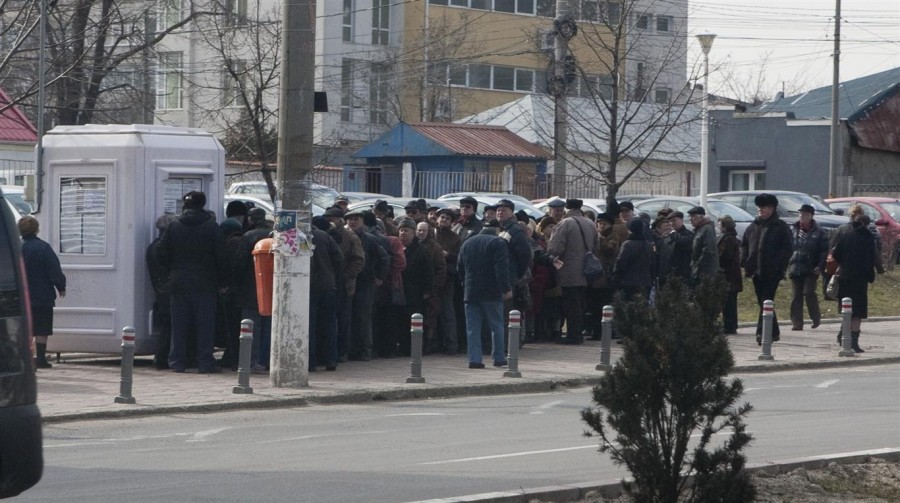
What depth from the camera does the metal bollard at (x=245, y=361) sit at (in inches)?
563

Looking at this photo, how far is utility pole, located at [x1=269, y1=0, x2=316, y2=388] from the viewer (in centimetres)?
1488

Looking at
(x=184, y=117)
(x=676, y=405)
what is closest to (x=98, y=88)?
(x=676, y=405)

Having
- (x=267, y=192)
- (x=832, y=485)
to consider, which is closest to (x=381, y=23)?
(x=267, y=192)

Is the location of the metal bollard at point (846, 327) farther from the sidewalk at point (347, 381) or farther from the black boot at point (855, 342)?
the black boot at point (855, 342)

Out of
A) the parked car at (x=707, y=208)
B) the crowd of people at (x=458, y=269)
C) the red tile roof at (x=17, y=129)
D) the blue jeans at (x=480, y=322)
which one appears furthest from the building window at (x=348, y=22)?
the blue jeans at (x=480, y=322)

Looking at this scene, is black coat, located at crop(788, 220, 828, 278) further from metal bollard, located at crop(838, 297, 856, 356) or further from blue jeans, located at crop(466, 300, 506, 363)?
blue jeans, located at crop(466, 300, 506, 363)

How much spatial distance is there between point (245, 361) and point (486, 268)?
3602mm

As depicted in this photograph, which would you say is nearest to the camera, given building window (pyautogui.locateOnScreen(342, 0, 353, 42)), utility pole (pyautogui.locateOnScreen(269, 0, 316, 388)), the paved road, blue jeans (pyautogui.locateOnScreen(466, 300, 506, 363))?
the paved road

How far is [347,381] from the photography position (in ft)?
51.7

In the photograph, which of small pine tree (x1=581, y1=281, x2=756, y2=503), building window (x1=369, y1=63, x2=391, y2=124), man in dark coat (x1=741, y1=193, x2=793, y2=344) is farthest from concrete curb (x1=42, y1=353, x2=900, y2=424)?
building window (x1=369, y1=63, x2=391, y2=124)

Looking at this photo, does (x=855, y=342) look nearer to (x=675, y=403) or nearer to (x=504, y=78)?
(x=675, y=403)

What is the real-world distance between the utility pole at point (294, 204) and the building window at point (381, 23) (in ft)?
165

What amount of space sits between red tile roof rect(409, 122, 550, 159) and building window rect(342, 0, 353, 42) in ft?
55.8

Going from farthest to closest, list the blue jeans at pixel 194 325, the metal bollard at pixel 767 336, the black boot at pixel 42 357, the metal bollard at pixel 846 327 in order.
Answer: the metal bollard at pixel 846 327 < the metal bollard at pixel 767 336 < the black boot at pixel 42 357 < the blue jeans at pixel 194 325
